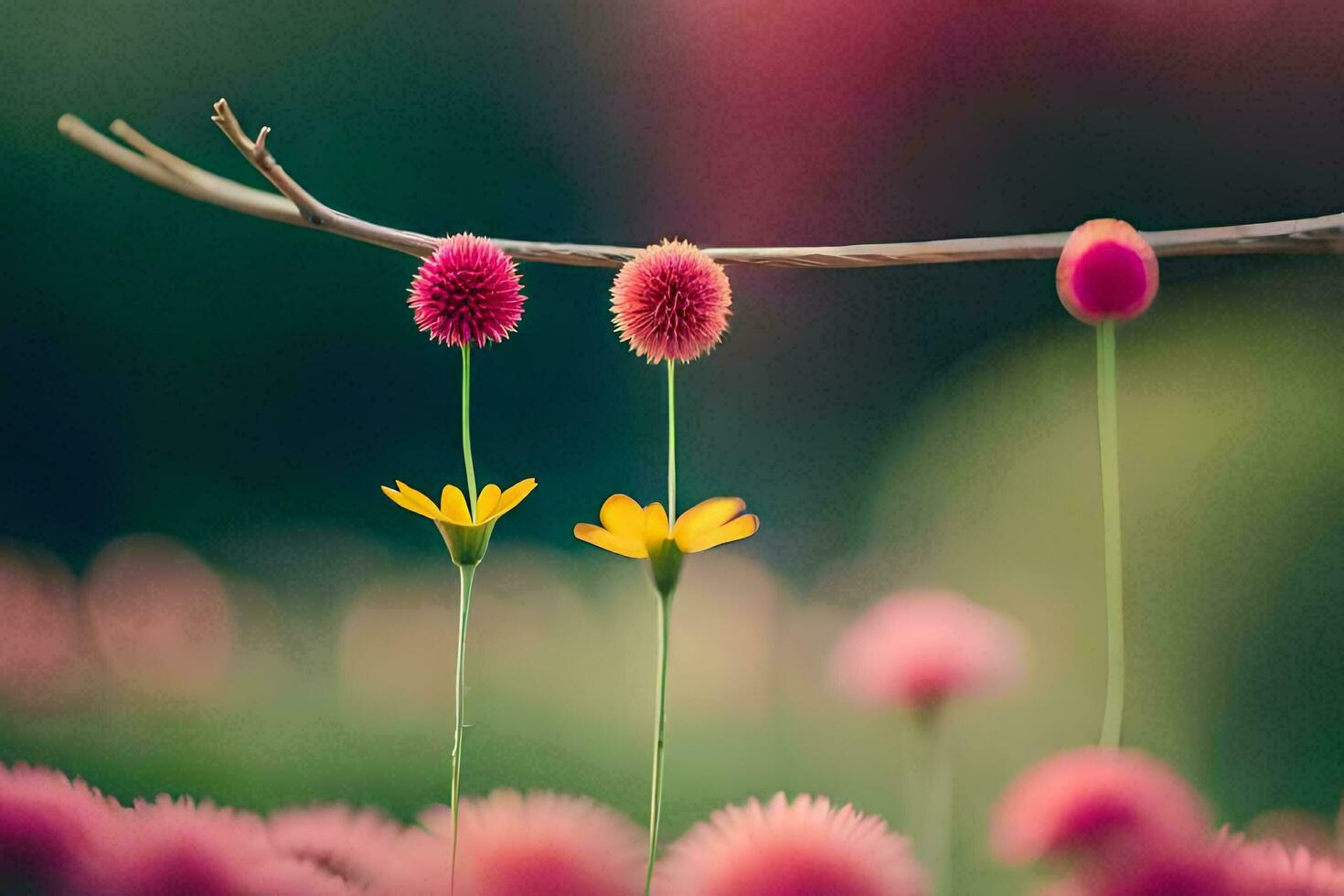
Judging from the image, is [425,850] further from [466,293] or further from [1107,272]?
[1107,272]

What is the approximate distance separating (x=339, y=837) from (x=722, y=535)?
0.39 meters

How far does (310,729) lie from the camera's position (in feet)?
2.52

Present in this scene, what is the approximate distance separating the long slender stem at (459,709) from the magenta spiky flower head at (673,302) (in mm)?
213

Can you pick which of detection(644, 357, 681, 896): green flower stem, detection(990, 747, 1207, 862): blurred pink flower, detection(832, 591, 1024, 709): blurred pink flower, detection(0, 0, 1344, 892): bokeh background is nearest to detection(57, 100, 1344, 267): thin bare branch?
detection(0, 0, 1344, 892): bokeh background

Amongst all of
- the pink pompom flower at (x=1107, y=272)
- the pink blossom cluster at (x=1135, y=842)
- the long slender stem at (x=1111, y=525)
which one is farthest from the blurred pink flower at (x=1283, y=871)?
the pink pompom flower at (x=1107, y=272)

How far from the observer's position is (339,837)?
2.50 feet

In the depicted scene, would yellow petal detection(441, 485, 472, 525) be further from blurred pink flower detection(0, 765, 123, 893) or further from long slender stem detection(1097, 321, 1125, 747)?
long slender stem detection(1097, 321, 1125, 747)

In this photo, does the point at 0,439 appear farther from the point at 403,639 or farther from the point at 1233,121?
the point at 1233,121

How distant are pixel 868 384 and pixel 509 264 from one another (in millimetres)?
281

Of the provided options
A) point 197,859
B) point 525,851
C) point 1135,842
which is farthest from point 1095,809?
point 197,859

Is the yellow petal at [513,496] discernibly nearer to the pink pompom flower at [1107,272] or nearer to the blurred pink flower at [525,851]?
the blurred pink flower at [525,851]

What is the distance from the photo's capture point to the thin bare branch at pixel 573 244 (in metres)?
0.69

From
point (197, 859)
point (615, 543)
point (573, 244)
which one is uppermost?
point (573, 244)

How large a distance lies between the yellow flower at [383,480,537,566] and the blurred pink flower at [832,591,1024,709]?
273mm
